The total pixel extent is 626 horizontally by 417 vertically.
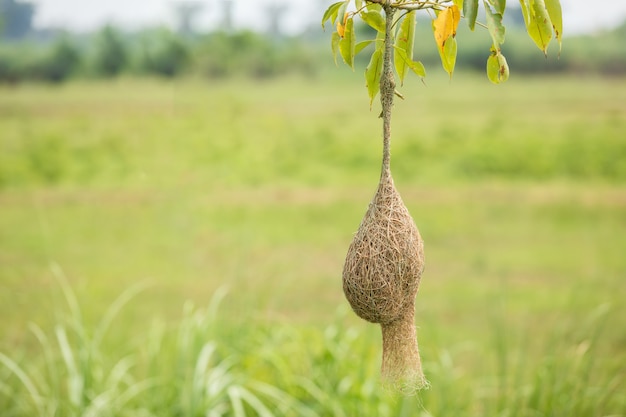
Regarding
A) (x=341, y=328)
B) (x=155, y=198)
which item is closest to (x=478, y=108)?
(x=155, y=198)

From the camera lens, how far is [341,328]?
129 inches

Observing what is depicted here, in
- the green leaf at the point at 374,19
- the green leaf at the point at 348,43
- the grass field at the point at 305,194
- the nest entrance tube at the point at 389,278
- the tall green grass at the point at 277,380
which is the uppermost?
the green leaf at the point at 374,19

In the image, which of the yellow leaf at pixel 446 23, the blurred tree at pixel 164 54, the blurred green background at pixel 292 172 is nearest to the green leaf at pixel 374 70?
the yellow leaf at pixel 446 23

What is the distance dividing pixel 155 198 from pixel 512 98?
551 cm

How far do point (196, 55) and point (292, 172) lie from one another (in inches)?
90.8

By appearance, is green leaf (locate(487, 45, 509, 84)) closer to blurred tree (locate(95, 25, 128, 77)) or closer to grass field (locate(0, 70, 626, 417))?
grass field (locate(0, 70, 626, 417))

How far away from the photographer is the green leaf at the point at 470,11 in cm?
90

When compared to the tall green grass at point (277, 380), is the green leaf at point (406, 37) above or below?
above

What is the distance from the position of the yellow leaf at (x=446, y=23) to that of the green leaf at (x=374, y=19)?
0.37 feet

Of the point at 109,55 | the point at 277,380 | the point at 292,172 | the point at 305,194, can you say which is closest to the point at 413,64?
the point at 277,380

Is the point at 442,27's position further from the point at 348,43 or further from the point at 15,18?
the point at 15,18

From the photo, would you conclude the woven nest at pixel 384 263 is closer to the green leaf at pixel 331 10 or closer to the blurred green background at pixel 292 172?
the green leaf at pixel 331 10

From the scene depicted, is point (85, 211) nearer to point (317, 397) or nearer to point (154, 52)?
point (154, 52)

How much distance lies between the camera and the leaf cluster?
947 millimetres
